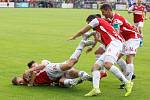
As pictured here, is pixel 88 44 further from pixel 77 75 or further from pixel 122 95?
pixel 122 95

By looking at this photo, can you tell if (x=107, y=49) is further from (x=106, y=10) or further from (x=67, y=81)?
(x=67, y=81)

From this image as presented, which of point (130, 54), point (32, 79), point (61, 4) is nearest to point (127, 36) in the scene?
point (130, 54)

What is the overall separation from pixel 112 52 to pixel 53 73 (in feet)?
5.28

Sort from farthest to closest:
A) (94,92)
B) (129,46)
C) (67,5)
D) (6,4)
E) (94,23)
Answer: (67,5), (6,4), (129,46), (94,23), (94,92)

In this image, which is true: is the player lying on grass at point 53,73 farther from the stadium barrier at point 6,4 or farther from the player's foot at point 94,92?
the stadium barrier at point 6,4

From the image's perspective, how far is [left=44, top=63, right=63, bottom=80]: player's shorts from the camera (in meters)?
11.5

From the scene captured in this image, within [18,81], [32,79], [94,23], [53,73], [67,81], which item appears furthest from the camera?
[18,81]

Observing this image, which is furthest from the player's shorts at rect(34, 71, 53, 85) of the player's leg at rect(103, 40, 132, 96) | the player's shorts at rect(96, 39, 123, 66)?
the player's leg at rect(103, 40, 132, 96)

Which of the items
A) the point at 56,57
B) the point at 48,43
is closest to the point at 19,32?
the point at 48,43

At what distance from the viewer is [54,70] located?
1148 centimetres

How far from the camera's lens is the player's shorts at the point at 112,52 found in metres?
10.9

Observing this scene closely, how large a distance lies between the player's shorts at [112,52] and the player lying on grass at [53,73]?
717 mm

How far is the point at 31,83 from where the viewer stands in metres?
11.9

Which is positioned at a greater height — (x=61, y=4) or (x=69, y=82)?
(x=69, y=82)
